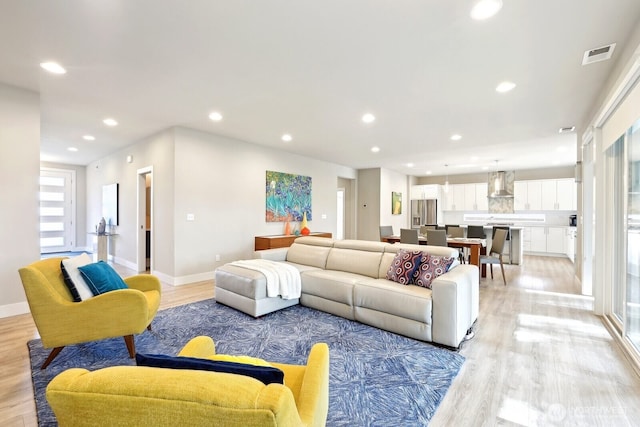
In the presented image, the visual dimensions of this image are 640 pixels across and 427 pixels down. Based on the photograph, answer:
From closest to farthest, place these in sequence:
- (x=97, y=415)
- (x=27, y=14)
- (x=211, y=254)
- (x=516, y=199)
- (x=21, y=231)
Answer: (x=97, y=415) < (x=27, y=14) < (x=21, y=231) < (x=211, y=254) < (x=516, y=199)

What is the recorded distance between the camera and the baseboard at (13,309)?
3.32 meters

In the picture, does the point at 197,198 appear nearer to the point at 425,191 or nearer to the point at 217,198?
the point at 217,198

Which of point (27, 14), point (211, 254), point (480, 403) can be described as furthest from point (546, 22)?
point (211, 254)

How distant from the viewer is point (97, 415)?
0.68 metres

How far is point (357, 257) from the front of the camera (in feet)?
12.6

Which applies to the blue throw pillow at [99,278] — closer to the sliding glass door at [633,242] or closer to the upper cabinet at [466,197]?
the sliding glass door at [633,242]

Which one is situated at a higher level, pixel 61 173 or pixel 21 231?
pixel 61 173

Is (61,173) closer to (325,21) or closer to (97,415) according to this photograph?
(325,21)

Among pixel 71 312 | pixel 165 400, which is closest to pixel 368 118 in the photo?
pixel 71 312

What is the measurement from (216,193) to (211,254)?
3.64 feet

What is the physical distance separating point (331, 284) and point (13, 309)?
369 cm

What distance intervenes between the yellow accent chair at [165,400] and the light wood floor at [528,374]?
1.55 meters

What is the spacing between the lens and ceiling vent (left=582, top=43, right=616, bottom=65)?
2.50 metres

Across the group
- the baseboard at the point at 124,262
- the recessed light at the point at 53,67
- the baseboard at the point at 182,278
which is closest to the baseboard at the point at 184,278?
the baseboard at the point at 182,278
